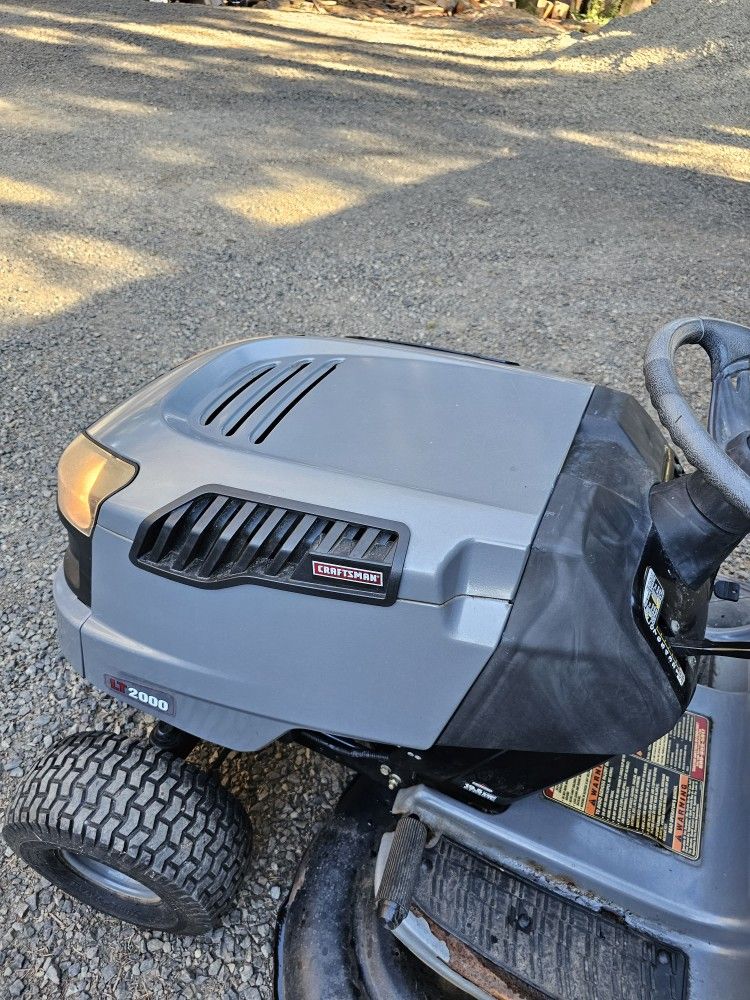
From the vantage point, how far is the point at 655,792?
1384mm

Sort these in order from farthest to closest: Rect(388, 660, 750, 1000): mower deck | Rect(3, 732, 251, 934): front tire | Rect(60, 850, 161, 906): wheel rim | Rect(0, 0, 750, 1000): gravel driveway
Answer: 1. Rect(0, 0, 750, 1000): gravel driveway
2. Rect(60, 850, 161, 906): wheel rim
3. Rect(3, 732, 251, 934): front tire
4. Rect(388, 660, 750, 1000): mower deck

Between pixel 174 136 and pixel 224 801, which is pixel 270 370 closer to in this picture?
pixel 224 801

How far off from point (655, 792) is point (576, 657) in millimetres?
434

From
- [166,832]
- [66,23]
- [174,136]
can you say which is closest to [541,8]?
[66,23]

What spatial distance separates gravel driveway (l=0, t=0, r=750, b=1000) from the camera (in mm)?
1796

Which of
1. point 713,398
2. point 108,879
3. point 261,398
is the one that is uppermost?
point 713,398

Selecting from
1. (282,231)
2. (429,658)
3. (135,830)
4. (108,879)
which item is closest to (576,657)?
(429,658)

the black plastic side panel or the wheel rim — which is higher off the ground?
the black plastic side panel

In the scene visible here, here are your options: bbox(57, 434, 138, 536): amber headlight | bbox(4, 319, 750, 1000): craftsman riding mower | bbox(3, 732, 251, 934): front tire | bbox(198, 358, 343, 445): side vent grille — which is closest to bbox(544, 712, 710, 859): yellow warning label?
bbox(4, 319, 750, 1000): craftsman riding mower

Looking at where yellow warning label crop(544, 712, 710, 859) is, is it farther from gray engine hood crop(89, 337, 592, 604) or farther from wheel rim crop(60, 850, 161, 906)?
wheel rim crop(60, 850, 161, 906)

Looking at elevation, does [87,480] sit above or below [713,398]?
below

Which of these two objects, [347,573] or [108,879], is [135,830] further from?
[347,573]

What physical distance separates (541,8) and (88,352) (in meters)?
7.75

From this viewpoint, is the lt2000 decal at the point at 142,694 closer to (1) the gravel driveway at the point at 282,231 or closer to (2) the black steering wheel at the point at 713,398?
(1) the gravel driveway at the point at 282,231
